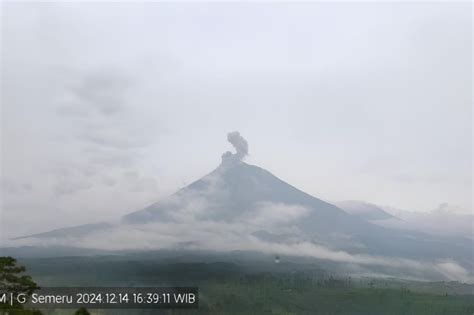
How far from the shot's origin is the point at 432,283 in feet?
67.8

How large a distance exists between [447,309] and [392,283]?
2.20 m

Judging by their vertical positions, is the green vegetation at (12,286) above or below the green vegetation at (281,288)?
above

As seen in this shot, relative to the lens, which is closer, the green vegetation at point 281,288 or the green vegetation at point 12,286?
the green vegetation at point 12,286

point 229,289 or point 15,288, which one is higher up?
point 15,288

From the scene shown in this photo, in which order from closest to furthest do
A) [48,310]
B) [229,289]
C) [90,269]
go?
[48,310] < [90,269] < [229,289]

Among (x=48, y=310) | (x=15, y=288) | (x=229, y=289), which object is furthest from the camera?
(x=229, y=289)

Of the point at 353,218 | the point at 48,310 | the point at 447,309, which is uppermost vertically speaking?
the point at 353,218

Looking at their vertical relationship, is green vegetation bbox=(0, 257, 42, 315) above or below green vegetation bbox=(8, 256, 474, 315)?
above

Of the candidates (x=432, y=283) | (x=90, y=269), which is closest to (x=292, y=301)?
(x=432, y=283)

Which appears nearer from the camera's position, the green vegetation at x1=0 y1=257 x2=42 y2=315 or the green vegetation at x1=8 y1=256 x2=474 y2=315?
the green vegetation at x1=0 y1=257 x2=42 y2=315

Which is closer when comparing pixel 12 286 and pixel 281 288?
pixel 12 286

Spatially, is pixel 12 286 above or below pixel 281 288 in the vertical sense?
above

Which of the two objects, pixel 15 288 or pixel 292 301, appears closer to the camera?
pixel 15 288

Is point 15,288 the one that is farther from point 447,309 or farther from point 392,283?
point 447,309
